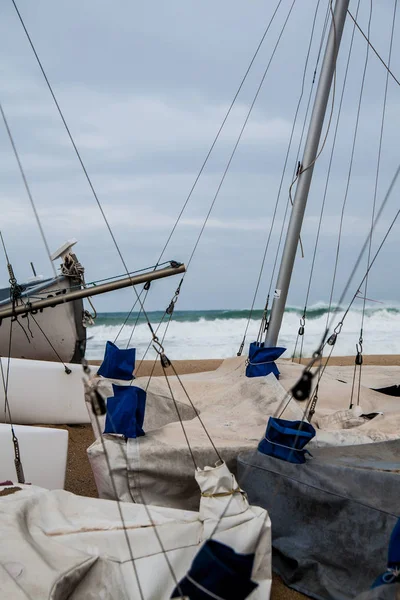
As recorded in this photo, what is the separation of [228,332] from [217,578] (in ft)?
86.3

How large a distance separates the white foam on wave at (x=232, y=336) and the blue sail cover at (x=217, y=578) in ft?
60.3

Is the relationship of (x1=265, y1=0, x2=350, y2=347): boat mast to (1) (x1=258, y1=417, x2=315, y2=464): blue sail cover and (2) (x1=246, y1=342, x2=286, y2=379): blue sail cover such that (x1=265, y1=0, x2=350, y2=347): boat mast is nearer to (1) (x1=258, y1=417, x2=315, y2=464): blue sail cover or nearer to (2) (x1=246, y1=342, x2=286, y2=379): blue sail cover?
(2) (x1=246, y1=342, x2=286, y2=379): blue sail cover

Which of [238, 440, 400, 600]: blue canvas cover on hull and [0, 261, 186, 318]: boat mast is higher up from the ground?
[0, 261, 186, 318]: boat mast

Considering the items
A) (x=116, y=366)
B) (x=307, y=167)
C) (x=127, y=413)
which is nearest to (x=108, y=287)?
(x=116, y=366)

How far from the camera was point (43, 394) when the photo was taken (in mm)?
8211

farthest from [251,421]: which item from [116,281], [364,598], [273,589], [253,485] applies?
[364,598]

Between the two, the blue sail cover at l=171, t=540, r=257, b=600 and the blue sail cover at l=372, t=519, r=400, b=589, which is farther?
the blue sail cover at l=372, t=519, r=400, b=589

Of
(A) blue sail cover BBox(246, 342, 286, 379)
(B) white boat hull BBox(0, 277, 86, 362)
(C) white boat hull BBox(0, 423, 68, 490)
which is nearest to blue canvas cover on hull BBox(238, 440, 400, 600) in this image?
(C) white boat hull BBox(0, 423, 68, 490)

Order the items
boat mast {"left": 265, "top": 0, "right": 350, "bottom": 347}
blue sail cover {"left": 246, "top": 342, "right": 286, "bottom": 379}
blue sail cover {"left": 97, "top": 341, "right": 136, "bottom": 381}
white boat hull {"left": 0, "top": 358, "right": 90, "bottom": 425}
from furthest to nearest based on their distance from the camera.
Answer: white boat hull {"left": 0, "top": 358, "right": 90, "bottom": 425}
boat mast {"left": 265, "top": 0, "right": 350, "bottom": 347}
blue sail cover {"left": 246, "top": 342, "right": 286, "bottom": 379}
blue sail cover {"left": 97, "top": 341, "right": 136, "bottom": 381}

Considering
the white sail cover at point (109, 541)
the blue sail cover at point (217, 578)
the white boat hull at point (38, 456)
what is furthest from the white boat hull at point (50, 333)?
the blue sail cover at point (217, 578)

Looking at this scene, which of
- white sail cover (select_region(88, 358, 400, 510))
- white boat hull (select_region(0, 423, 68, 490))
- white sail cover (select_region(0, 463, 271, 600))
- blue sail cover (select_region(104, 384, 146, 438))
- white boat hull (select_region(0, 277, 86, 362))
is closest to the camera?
white sail cover (select_region(0, 463, 271, 600))

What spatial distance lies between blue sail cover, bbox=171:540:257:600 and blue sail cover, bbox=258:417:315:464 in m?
2.07

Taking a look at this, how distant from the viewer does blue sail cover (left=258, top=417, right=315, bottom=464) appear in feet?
15.6

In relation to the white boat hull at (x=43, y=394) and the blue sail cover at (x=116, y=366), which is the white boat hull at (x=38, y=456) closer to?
the blue sail cover at (x=116, y=366)
